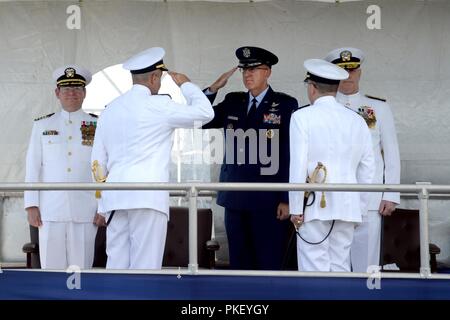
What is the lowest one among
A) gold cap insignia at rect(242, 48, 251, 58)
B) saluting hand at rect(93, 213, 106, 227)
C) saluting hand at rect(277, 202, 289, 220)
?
saluting hand at rect(93, 213, 106, 227)

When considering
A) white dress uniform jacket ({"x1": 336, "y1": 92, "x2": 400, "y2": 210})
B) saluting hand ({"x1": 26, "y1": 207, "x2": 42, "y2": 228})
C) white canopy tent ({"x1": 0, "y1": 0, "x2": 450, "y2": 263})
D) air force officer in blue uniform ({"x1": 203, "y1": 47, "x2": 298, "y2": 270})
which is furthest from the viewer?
white canopy tent ({"x1": 0, "y1": 0, "x2": 450, "y2": 263})

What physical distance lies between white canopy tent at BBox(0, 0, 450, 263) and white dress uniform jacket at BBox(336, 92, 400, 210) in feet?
2.66

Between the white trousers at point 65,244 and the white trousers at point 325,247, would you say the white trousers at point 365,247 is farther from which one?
the white trousers at point 65,244

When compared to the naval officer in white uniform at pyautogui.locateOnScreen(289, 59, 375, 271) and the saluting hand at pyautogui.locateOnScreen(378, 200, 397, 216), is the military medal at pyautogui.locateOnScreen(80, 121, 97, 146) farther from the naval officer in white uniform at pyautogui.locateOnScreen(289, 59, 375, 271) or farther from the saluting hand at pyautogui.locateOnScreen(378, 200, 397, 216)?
the saluting hand at pyautogui.locateOnScreen(378, 200, 397, 216)

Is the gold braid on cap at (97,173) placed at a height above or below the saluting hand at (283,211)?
above

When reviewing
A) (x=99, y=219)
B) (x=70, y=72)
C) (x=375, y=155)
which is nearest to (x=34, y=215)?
(x=99, y=219)

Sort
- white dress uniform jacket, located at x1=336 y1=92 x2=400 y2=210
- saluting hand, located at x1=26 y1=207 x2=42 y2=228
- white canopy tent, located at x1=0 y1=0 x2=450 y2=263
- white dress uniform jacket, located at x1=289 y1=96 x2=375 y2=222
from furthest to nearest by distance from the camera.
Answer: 1. white canopy tent, located at x1=0 y1=0 x2=450 y2=263
2. white dress uniform jacket, located at x1=336 y1=92 x2=400 y2=210
3. saluting hand, located at x1=26 y1=207 x2=42 y2=228
4. white dress uniform jacket, located at x1=289 y1=96 x2=375 y2=222

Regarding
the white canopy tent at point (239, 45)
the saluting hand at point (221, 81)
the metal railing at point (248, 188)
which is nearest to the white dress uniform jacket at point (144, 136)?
the metal railing at point (248, 188)

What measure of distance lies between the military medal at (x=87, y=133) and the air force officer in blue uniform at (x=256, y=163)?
764mm

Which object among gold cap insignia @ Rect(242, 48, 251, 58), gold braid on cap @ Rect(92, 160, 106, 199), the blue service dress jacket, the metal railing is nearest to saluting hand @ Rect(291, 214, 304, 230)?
the metal railing

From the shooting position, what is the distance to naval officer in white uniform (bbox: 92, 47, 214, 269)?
4539 millimetres

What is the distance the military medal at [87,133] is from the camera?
5.42 metres
